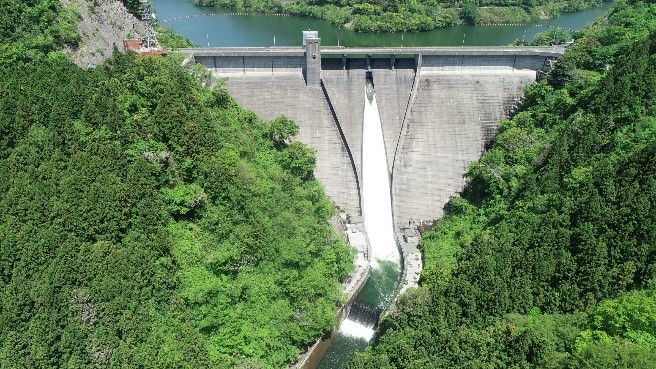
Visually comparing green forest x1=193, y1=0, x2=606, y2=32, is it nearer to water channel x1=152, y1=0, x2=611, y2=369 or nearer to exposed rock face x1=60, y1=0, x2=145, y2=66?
water channel x1=152, y1=0, x2=611, y2=369

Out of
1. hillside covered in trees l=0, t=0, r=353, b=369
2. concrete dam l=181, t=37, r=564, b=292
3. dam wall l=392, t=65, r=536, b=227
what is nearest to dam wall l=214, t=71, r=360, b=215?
concrete dam l=181, t=37, r=564, b=292

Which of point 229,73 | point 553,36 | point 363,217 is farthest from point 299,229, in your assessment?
point 553,36

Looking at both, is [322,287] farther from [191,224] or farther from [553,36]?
[553,36]

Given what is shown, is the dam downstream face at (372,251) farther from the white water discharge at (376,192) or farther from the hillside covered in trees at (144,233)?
the hillside covered in trees at (144,233)

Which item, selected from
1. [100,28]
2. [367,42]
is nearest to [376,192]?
[100,28]

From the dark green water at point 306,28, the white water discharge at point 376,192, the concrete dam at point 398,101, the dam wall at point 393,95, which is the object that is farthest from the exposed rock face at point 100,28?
the dam wall at point 393,95
